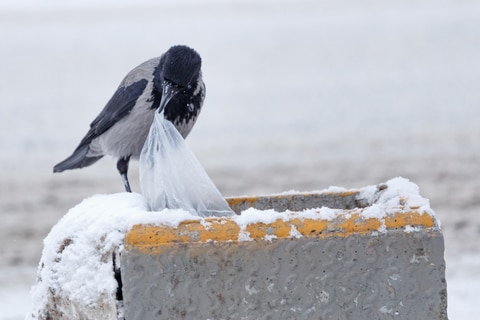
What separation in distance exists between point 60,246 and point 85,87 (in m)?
14.7

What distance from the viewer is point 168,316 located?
276 cm

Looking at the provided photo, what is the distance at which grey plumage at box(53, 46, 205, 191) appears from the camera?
13.6ft

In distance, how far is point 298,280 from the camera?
2.76m

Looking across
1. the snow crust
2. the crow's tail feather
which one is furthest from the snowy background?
the snow crust

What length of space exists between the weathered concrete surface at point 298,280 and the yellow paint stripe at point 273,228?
0.02 m

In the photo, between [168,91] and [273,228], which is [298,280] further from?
[168,91]

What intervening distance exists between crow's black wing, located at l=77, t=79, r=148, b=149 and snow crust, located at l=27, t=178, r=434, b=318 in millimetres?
1417

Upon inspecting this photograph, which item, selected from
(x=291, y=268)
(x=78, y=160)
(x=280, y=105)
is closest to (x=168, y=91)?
(x=78, y=160)

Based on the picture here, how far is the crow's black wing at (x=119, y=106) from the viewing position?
4.72 meters

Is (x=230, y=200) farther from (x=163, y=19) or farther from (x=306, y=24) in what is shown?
(x=163, y=19)

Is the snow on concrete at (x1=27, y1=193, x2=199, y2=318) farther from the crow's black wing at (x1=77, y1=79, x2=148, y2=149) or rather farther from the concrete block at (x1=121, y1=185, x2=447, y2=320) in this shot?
the crow's black wing at (x1=77, y1=79, x2=148, y2=149)

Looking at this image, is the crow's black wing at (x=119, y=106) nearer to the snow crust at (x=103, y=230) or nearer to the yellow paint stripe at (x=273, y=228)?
the snow crust at (x=103, y=230)

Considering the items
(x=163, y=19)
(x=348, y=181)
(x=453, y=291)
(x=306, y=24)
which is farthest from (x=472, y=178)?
(x=163, y=19)

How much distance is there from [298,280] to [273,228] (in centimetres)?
18
